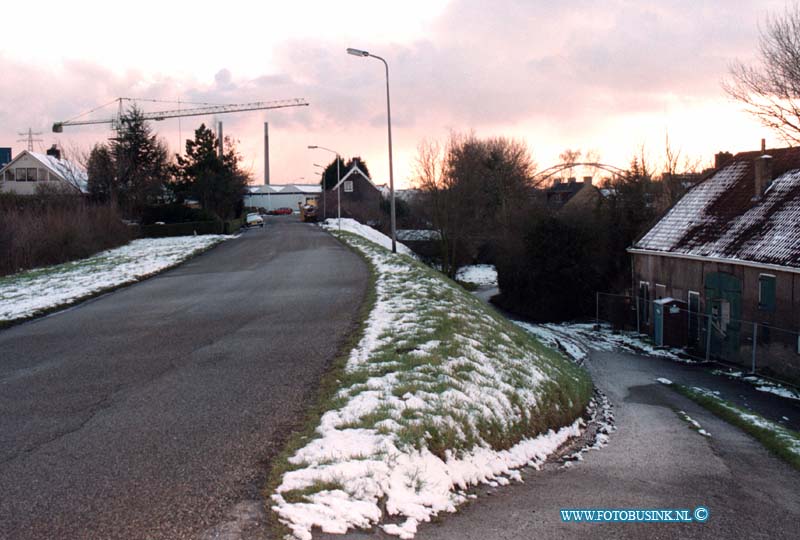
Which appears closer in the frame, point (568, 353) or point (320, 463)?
point (320, 463)

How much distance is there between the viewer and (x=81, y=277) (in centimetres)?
2583

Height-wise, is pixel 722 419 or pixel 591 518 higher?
pixel 591 518

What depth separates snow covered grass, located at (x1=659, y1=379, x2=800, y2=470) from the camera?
1097 cm

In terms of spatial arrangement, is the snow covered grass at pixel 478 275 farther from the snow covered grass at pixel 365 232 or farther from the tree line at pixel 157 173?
the tree line at pixel 157 173

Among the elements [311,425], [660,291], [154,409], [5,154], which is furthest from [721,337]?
[5,154]

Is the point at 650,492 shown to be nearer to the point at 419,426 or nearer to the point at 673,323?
the point at 419,426

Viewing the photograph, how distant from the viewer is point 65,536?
196 inches

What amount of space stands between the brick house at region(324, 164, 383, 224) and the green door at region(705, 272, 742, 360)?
1786 inches

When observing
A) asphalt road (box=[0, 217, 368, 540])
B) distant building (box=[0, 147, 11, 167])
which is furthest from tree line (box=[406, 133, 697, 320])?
distant building (box=[0, 147, 11, 167])

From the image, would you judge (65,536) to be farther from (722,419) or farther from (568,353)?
(568,353)

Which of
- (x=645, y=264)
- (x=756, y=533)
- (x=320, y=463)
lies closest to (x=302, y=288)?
(x=320, y=463)

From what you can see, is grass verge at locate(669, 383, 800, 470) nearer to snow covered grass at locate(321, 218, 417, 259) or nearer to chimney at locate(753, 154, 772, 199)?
chimney at locate(753, 154, 772, 199)

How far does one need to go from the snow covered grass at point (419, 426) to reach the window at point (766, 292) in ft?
43.4

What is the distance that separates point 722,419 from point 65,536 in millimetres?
13235
